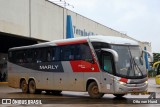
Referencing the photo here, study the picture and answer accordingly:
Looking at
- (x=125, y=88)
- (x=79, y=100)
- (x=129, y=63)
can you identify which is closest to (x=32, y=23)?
(x=79, y=100)

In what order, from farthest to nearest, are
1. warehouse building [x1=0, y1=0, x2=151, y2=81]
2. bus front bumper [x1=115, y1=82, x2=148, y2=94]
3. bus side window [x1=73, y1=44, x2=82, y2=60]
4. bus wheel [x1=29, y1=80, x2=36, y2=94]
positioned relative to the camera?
Answer: warehouse building [x1=0, y1=0, x2=151, y2=81]
bus wheel [x1=29, y1=80, x2=36, y2=94]
bus side window [x1=73, y1=44, x2=82, y2=60]
bus front bumper [x1=115, y1=82, x2=148, y2=94]

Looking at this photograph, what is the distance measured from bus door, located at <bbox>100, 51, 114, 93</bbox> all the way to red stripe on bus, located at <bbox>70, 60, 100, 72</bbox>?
452 millimetres

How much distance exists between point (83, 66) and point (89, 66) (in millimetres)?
475

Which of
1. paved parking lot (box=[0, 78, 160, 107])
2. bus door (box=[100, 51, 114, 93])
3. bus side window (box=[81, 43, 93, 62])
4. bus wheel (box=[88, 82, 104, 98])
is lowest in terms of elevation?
paved parking lot (box=[0, 78, 160, 107])

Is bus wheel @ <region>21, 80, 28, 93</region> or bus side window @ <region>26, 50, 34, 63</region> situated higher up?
bus side window @ <region>26, 50, 34, 63</region>

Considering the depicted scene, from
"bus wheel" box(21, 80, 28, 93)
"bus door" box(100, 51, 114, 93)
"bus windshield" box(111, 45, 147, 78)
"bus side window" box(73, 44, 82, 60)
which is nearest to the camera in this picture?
"bus windshield" box(111, 45, 147, 78)

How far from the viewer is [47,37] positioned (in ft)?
128

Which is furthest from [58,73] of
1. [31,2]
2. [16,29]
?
[31,2]

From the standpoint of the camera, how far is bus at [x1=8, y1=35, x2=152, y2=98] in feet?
58.7

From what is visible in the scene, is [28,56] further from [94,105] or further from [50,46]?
[94,105]

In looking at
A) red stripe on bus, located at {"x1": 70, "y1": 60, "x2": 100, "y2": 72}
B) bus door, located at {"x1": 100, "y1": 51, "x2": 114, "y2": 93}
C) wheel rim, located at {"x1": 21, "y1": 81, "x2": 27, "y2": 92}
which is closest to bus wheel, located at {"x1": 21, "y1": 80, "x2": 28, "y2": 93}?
wheel rim, located at {"x1": 21, "y1": 81, "x2": 27, "y2": 92}

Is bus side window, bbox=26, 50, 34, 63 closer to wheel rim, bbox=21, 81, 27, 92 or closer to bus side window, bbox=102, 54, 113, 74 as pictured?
wheel rim, bbox=21, 81, 27, 92

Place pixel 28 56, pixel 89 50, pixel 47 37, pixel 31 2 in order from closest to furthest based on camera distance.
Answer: pixel 89 50
pixel 28 56
pixel 31 2
pixel 47 37

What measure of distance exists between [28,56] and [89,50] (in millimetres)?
6430
